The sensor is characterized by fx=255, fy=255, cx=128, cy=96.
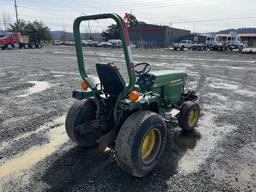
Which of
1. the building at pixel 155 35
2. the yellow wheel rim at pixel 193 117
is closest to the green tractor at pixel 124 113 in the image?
the yellow wheel rim at pixel 193 117

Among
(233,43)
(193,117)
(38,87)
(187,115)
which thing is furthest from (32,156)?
(233,43)

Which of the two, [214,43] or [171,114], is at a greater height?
[214,43]

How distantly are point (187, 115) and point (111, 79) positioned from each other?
78.8 inches

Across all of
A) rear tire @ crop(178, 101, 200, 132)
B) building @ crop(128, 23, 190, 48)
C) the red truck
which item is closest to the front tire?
rear tire @ crop(178, 101, 200, 132)

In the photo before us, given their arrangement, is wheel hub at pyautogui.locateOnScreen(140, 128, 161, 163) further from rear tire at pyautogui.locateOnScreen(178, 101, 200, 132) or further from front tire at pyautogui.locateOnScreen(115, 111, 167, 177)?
rear tire at pyautogui.locateOnScreen(178, 101, 200, 132)

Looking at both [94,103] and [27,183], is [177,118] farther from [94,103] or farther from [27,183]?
[27,183]

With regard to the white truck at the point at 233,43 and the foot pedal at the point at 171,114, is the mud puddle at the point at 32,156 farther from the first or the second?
the white truck at the point at 233,43

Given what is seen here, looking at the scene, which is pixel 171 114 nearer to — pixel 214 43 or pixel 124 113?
pixel 124 113

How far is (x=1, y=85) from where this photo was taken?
9852 millimetres

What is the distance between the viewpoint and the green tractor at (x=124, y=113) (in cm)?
328

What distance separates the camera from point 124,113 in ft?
12.6

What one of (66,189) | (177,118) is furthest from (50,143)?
(177,118)

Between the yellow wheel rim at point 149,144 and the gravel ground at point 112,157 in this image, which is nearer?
the gravel ground at point 112,157

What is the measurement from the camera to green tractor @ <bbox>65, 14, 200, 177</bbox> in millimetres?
3277
